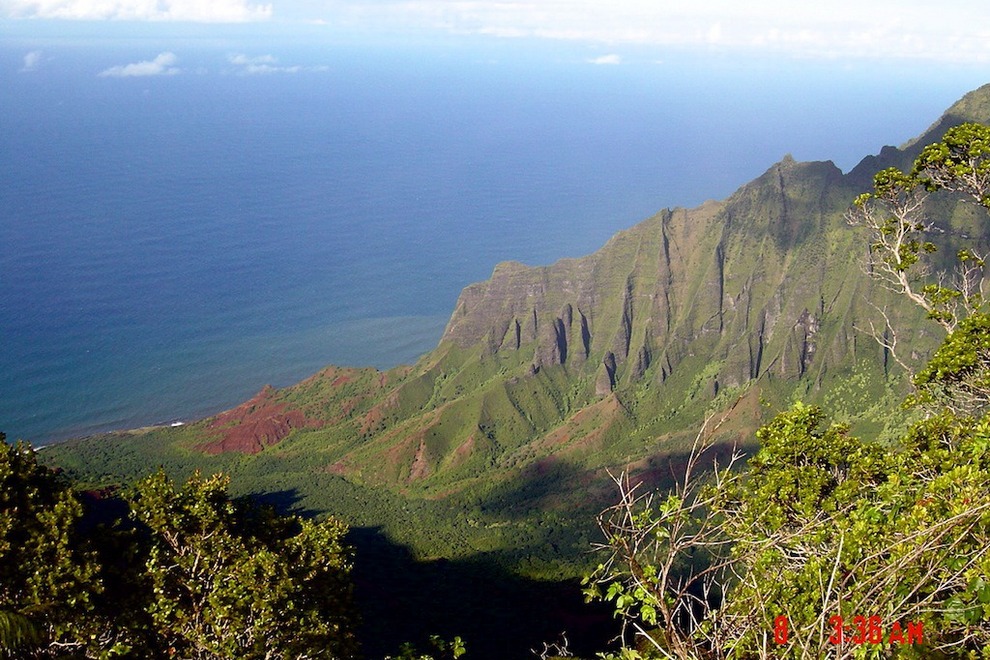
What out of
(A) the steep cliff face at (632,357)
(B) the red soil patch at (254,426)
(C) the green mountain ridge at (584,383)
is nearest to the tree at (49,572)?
(C) the green mountain ridge at (584,383)

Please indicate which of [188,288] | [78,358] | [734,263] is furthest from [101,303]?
[734,263]

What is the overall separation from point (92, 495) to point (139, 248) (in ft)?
430

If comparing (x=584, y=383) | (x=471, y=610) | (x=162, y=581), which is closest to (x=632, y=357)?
(x=584, y=383)

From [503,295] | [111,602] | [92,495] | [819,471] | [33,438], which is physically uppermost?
[819,471]

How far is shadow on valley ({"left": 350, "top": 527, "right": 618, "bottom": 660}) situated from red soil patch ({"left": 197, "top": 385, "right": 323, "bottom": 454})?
3175 cm

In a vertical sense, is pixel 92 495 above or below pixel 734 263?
below

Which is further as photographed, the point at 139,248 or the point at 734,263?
the point at 139,248

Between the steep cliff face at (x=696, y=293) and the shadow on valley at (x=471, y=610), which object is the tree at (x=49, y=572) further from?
the steep cliff face at (x=696, y=293)

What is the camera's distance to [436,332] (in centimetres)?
14075

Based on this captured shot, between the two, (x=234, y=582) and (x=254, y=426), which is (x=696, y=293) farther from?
(x=234, y=582)

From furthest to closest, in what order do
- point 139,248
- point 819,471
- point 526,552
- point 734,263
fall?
point 139,248 → point 734,263 → point 526,552 → point 819,471

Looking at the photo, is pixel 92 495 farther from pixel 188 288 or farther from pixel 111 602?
pixel 188 288
